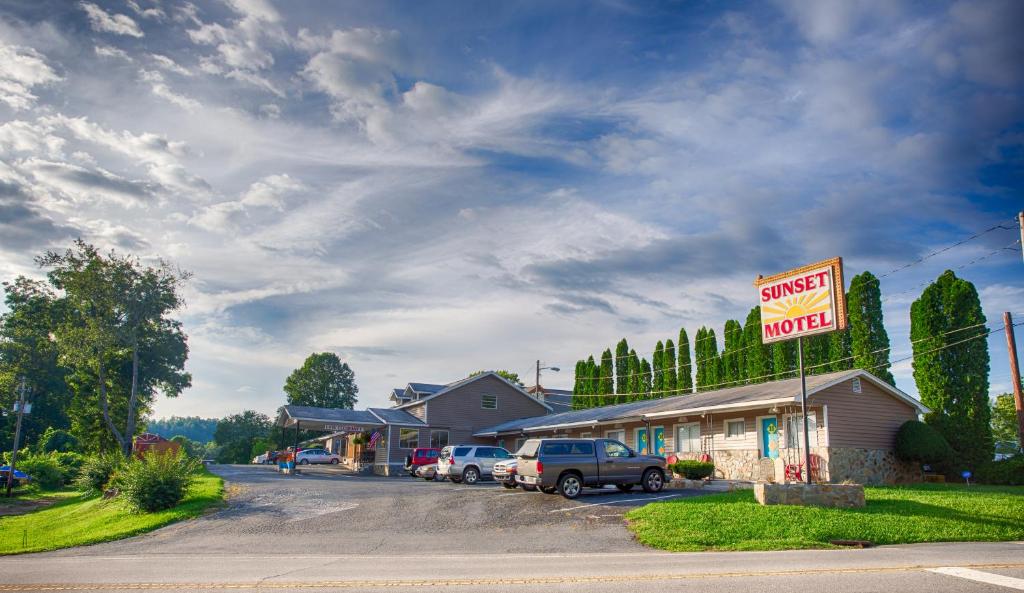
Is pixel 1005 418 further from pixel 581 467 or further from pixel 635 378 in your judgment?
pixel 581 467

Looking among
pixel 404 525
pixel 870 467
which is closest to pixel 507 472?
pixel 404 525

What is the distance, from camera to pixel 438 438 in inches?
1842

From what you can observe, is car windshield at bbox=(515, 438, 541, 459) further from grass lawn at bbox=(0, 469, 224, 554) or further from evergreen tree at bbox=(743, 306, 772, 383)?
evergreen tree at bbox=(743, 306, 772, 383)

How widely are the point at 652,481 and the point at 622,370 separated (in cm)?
3224

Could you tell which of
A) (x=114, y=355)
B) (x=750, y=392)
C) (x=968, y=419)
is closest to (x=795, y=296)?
(x=750, y=392)

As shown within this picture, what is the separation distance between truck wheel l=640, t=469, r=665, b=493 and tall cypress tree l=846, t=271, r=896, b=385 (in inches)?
643

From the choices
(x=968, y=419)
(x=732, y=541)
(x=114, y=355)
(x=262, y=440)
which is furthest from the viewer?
(x=262, y=440)

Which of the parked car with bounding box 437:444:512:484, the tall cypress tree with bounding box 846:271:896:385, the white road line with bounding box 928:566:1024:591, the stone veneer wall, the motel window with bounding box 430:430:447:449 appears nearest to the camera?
the white road line with bounding box 928:566:1024:591

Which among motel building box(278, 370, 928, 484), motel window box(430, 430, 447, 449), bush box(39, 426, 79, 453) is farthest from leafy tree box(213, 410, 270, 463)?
motel building box(278, 370, 928, 484)

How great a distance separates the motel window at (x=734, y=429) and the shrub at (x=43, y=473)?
41.1 meters

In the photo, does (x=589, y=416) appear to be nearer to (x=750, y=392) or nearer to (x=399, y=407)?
(x=750, y=392)

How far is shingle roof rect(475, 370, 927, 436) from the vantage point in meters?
25.8

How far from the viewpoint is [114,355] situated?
159 ft

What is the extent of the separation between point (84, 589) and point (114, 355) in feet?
144
